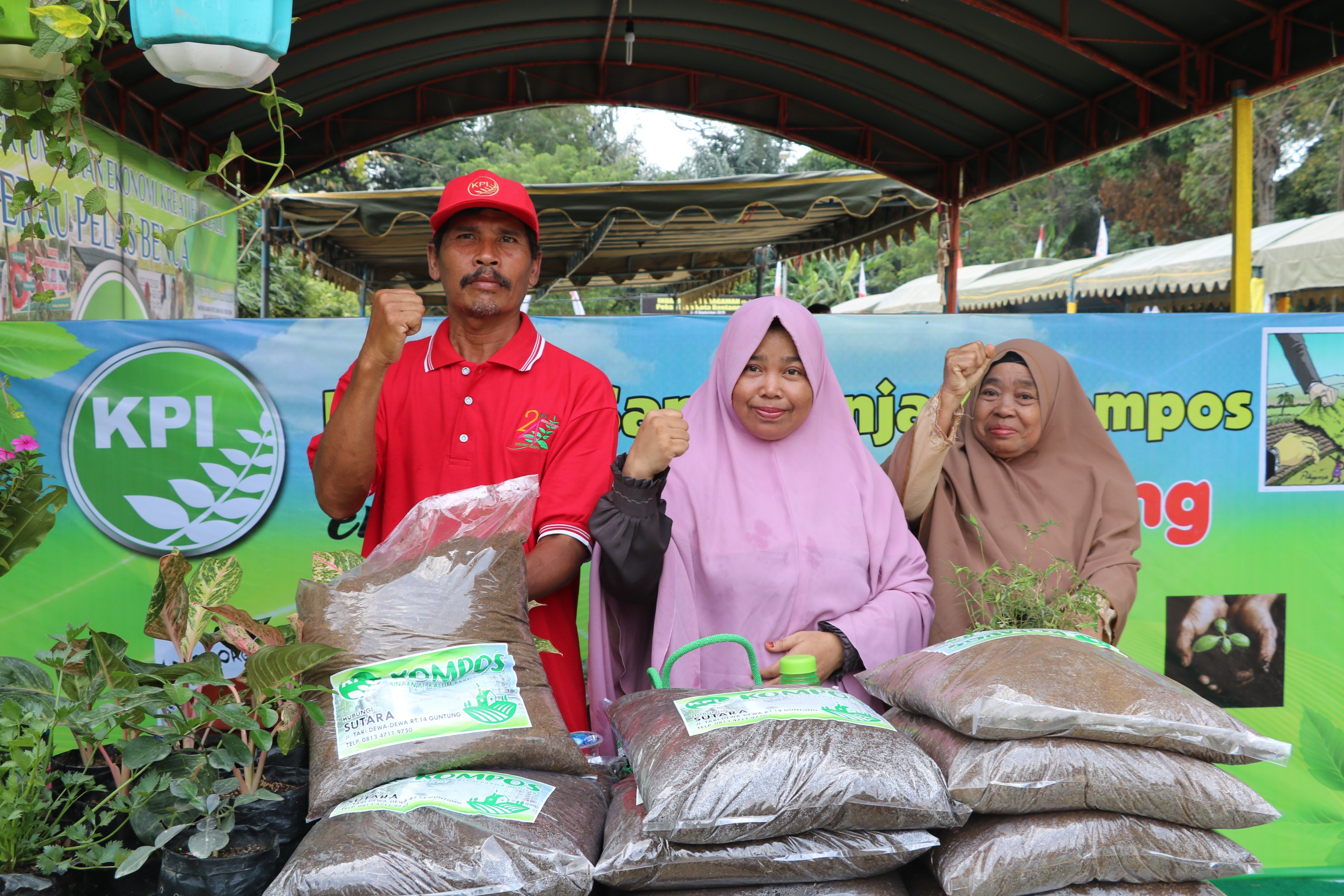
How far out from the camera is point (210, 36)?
3.99ft

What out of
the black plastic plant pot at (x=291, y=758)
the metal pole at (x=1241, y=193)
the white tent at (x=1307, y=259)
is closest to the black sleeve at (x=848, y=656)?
the black plastic plant pot at (x=291, y=758)

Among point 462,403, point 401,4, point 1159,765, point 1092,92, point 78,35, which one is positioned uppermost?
point 401,4

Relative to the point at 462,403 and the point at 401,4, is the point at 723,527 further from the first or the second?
the point at 401,4

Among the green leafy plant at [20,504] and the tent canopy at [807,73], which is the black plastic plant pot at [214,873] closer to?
the green leafy plant at [20,504]

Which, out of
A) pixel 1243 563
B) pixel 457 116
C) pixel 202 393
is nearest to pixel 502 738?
pixel 202 393

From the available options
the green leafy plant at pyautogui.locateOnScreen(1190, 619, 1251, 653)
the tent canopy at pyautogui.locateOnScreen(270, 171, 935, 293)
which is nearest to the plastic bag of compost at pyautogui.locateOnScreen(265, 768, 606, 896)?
the green leafy plant at pyautogui.locateOnScreen(1190, 619, 1251, 653)

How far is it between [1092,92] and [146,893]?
5.79 metres

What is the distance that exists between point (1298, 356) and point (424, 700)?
9.86ft

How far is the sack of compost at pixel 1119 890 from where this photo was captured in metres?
1.34

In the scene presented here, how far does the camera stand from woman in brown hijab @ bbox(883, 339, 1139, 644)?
7.19 feet

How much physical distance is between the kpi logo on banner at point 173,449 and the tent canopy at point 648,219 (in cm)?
298

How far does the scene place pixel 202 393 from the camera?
2904 mm

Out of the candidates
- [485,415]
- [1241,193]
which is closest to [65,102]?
[485,415]

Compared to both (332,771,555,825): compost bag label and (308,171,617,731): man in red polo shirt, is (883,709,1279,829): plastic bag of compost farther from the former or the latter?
(308,171,617,731): man in red polo shirt
